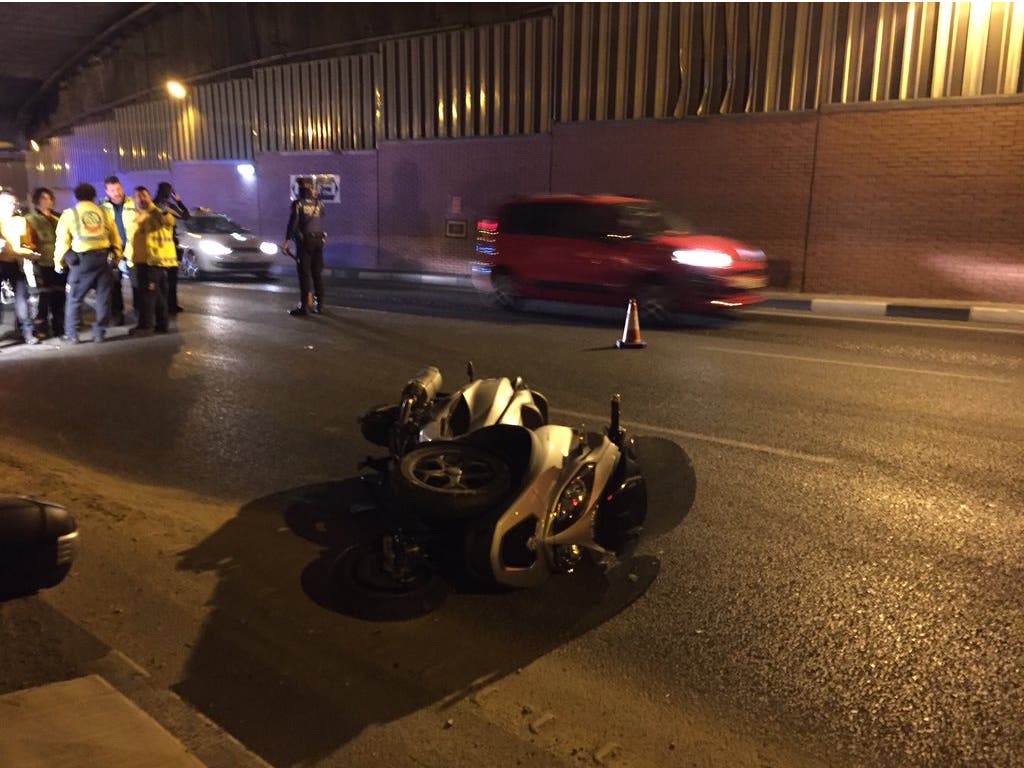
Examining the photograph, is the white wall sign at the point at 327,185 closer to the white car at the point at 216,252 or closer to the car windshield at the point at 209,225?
the car windshield at the point at 209,225

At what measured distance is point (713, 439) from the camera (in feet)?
21.8

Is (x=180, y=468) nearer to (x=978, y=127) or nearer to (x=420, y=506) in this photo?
(x=420, y=506)

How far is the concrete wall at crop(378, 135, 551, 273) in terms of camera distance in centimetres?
2127

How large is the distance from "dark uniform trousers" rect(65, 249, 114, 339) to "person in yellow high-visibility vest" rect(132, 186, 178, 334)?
0.45 metres

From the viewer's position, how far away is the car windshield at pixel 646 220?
523 inches

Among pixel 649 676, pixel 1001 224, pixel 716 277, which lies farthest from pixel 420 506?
pixel 1001 224

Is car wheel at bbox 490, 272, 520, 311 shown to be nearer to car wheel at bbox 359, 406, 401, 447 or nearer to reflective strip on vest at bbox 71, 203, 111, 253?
reflective strip on vest at bbox 71, 203, 111, 253

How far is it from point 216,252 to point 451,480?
1713 centimetres

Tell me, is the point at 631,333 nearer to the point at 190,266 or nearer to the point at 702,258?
the point at 702,258

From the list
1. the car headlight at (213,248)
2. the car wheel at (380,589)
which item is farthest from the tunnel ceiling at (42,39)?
the car wheel at (380,589)

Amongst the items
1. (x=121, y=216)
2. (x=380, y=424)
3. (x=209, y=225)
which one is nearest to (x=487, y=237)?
(x=121, y=216)

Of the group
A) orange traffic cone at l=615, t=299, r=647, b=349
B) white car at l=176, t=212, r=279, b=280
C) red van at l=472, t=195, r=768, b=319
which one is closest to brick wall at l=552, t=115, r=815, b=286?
red van at l=472, t=195, r=768, b=319

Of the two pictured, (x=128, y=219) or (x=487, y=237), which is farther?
(x=487, y=237)

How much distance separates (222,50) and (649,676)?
98.7ft
